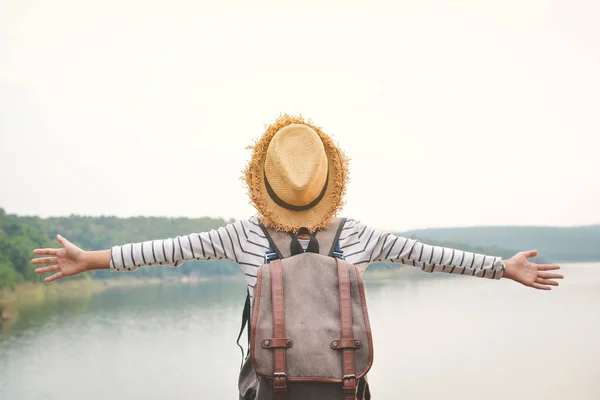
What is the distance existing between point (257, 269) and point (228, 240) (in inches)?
5.6

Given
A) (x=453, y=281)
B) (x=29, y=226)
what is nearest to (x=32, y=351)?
(x=29, y=226)

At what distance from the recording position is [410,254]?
6.32 ft

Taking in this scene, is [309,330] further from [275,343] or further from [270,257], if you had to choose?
[270,257]

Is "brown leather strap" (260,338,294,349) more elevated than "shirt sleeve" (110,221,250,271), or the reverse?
"shirt sleeve" (110,221,250,271)

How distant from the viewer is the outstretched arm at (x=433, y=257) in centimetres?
188

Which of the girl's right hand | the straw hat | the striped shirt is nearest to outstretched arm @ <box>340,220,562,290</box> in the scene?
the striped shirt

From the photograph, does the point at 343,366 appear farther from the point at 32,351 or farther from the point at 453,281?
the point at 453,281

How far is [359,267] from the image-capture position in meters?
1.86

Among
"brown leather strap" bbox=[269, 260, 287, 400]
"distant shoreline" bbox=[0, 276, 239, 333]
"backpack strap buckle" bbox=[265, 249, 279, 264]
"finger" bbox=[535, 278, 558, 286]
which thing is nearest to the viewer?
"brown leather strap" bbox=[269, 260, 287, 400]

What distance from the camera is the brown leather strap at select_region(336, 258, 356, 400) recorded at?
163cm

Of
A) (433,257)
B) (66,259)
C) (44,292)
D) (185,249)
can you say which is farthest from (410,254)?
(44,292)

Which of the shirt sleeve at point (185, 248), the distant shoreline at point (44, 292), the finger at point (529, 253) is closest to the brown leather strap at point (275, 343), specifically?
the shirt sleeve at point (185, 248)

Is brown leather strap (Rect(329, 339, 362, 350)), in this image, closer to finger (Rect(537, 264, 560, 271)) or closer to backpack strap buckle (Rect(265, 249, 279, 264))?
backpack strap buckle (Rect(265, 249, 279, 264))

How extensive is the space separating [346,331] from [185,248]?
563 mm
